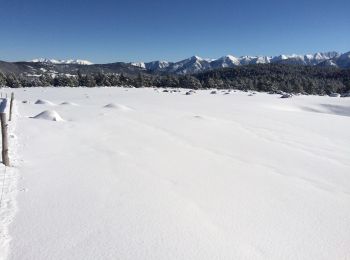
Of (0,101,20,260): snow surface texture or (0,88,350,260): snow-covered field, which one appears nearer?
(0,101,20,260): snow surface texture

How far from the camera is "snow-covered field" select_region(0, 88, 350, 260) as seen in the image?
248 inches

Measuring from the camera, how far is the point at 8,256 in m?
5.66

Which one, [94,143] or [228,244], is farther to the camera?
[94,143]

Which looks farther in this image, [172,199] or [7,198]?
[172,199]

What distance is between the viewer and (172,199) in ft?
28.9

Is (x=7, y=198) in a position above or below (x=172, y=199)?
above

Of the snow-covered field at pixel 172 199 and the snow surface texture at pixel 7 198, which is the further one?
the snow-covered field at pixel 172 199

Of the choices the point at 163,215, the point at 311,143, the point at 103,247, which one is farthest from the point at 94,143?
the point at 311,143

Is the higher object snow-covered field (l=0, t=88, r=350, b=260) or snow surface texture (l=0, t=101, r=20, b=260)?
snow surface texture (l=0, t=101, r=20, b=260)

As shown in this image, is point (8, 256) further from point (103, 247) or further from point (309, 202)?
point (309, 202)

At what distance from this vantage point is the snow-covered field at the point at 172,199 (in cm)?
630

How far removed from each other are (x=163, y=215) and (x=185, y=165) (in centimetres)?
494

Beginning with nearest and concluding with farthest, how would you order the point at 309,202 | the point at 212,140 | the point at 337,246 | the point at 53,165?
the point at 337,246 < the point at 309,202 < the point at 53,165 < the point at 212,140

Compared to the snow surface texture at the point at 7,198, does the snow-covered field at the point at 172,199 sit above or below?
below
